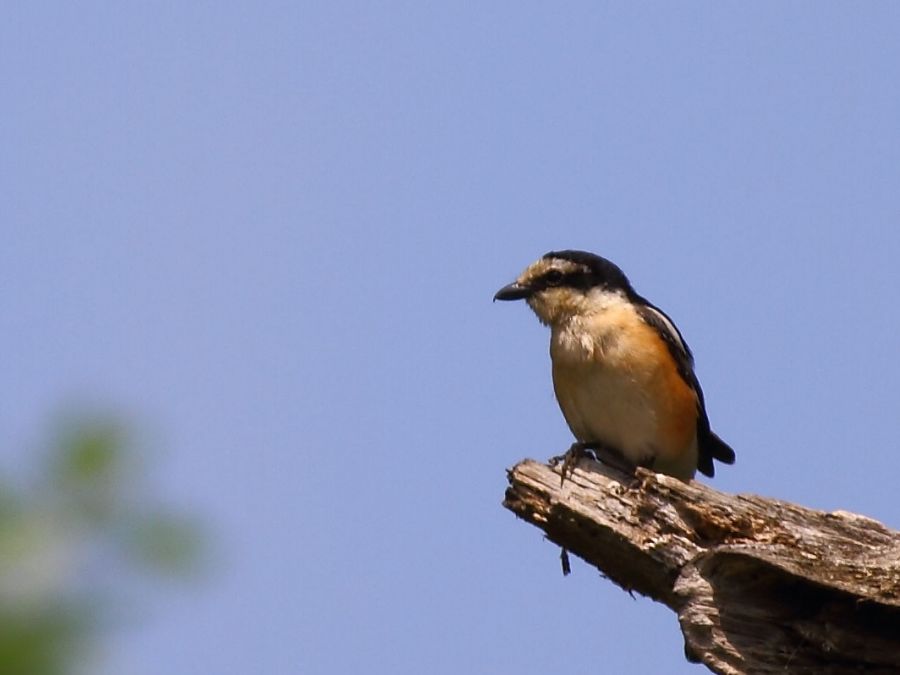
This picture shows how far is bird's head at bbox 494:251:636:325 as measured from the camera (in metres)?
8.95

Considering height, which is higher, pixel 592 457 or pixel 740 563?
pixel 592 457

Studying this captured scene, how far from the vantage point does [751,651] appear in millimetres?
5629

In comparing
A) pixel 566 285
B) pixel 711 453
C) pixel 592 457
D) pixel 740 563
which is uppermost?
pixel 566 285

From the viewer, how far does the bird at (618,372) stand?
830 centimetres

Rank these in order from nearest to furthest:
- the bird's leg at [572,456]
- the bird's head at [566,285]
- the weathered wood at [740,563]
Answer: the weathered wood at [740,563] → the bird's leg at [572,456] → the bird's head at [566,285]

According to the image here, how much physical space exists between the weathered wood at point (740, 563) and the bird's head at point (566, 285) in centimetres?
241

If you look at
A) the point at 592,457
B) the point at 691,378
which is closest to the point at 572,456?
the point at 592,457

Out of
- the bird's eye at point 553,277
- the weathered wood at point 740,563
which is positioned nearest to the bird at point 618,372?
the bird's eye at point 553,277

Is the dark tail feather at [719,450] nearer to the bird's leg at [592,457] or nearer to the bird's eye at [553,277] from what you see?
the bird's leg at [592,457]

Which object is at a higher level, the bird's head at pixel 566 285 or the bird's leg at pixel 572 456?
the bird's head at pixel 566 285

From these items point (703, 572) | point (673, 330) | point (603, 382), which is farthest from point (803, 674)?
point (673, 330)

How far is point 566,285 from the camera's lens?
9.06 m

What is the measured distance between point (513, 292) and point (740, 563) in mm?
3824

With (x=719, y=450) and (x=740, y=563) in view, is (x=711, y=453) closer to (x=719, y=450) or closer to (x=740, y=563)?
(x=719, y=450)
